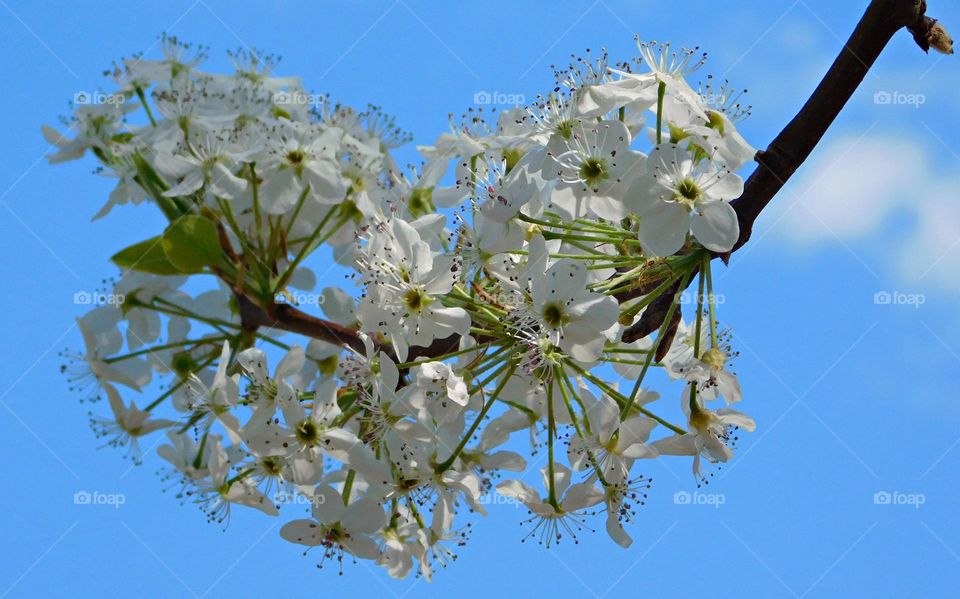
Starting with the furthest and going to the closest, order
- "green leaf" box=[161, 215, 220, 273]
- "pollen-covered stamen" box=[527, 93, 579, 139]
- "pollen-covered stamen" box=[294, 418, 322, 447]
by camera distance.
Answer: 1. "green leaf" box=[161, 215, 220, 273]
2. "pollen-covered stamen" box=[294, 418, 322, 447]
3. "pollen-covered stamen" box=[527, 93, 579, 139]

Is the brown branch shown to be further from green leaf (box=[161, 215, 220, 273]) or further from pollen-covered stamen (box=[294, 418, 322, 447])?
green leaf (box=[161, 215, 220, 273])

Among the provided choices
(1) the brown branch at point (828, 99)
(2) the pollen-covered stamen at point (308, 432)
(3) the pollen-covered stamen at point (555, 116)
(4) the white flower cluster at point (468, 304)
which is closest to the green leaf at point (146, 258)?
(4) the white flower cluster at point (468, 304)

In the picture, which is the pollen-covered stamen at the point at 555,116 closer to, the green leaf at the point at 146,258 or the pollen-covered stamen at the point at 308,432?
the pollen-covered stamen at the point at 308,432

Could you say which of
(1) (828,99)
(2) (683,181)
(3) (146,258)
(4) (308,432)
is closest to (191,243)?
(3) (146,258)

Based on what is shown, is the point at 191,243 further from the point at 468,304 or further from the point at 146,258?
the point at 468,304

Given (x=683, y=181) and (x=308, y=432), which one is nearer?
(x=683, y=181)

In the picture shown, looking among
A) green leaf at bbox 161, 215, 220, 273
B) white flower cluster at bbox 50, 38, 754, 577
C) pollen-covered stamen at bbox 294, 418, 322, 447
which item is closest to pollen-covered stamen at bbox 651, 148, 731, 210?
white flower cluster at bbox 50, 38, 754, 577
